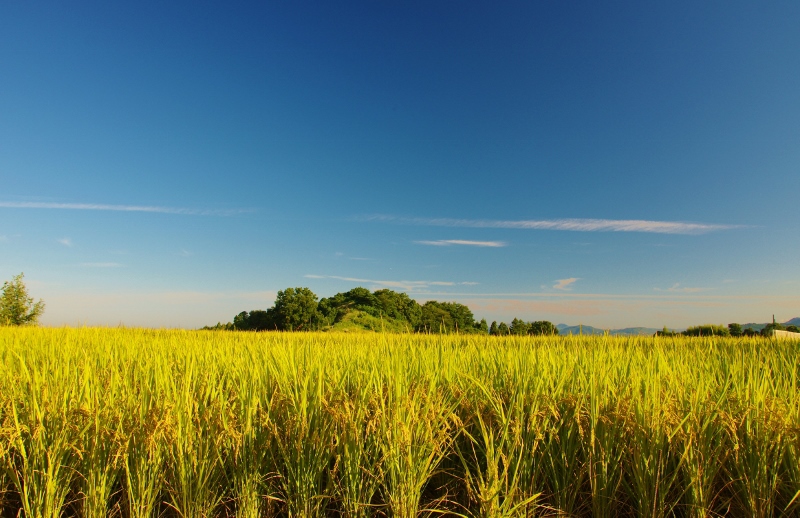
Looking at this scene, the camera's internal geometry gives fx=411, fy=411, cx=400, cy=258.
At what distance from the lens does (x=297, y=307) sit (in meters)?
24.4

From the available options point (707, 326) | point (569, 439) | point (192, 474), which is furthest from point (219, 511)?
point (707, 326)

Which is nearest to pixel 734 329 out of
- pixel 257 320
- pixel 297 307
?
pixel 297 307

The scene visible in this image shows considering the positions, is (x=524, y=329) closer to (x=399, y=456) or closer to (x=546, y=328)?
(x=546, y=328)

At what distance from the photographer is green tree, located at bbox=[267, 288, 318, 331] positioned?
24125mm

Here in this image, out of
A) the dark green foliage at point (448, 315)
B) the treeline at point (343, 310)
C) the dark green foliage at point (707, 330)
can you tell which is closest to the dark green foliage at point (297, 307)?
the treeline at point (343, 310)

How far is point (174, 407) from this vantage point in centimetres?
254

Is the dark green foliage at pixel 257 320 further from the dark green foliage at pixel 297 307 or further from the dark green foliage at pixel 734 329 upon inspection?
the dark green foliage at pixel 734 329

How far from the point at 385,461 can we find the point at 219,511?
106 centimetres

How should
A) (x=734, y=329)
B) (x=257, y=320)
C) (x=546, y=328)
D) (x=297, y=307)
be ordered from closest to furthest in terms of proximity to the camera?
1. (x=546, y=328)
2. (x=734, y=329)
3. (x=297, y=307)
4. (x=257, y=320)

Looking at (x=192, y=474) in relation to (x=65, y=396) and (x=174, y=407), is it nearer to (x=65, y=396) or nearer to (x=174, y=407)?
(x=174, y=407)

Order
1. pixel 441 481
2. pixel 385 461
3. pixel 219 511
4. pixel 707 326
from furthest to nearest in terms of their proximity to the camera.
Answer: pixel 707 326
pixel 441 481
pixel 219 511
pixel 385 461

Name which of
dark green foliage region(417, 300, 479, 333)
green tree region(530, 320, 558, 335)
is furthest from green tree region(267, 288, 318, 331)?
green tree region(530, 320, 558, 335)

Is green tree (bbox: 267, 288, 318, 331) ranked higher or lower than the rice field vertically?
higher

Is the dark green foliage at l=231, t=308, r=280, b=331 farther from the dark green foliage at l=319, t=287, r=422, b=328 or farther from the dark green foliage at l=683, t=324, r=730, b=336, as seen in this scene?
the dark green foliage at l=683, t=324, r=730, b=336
